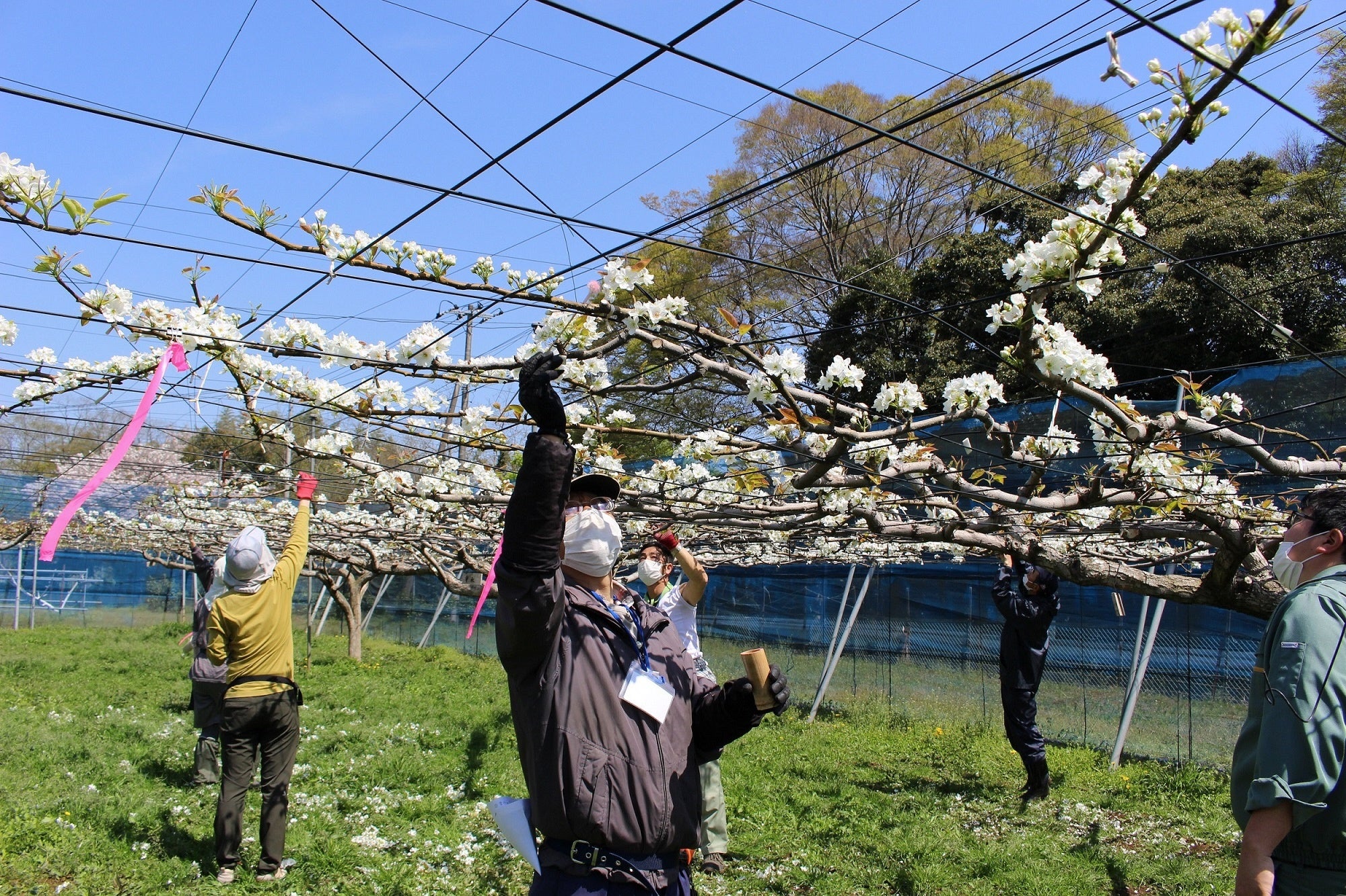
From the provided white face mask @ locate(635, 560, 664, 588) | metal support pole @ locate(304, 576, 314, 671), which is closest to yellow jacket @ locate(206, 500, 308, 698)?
white face mask @ locate(635, 560, 664, 588)

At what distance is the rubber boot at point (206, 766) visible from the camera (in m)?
6.73

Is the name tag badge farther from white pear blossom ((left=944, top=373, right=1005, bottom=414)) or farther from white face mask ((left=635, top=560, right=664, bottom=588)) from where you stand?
white face mask ((left=635, top=560, right=664, bottom=588))

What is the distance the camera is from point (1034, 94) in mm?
19578

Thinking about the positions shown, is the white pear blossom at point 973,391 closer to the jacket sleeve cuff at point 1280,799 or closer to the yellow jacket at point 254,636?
the jacket sleeve cuff at point 1280,799

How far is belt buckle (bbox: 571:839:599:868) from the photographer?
2045 mm

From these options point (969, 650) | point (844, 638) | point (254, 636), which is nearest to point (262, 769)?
point (254, 636)

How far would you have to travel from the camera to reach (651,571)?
5.34 meters

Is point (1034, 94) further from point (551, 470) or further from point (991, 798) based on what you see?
point (551, 470)

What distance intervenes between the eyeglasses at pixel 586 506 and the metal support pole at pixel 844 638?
999 cm

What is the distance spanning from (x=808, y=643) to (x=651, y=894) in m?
11.5

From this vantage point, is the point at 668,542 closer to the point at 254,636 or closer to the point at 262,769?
the point at 254,636

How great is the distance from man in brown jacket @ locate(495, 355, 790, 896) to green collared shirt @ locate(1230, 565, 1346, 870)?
109 centimetres

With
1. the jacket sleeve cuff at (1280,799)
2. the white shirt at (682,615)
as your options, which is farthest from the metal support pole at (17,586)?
the jacket sleeve cuff at (1280,799)

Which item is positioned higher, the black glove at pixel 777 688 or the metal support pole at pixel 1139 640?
the black glove at pixel 777 688
